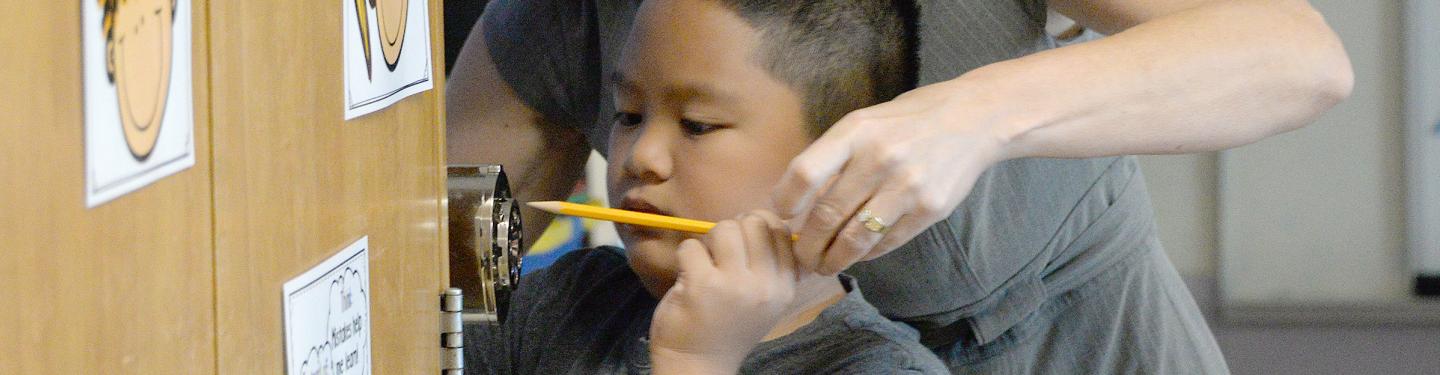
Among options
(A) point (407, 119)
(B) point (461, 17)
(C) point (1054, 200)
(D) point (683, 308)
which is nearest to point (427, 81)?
(A) point (407, 119)

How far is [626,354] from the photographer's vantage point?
992mm

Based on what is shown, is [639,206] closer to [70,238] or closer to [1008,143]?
[1008,143]

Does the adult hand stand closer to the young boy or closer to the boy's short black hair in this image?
the young boy

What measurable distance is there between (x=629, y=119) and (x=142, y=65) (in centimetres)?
62

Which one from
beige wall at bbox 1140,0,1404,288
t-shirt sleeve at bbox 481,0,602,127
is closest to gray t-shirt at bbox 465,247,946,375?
t-shirt sleeve at bbox 481,0,602,127

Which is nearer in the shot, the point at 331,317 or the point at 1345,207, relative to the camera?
the point at 331,317

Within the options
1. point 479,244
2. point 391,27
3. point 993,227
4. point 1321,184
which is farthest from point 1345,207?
point 391,27

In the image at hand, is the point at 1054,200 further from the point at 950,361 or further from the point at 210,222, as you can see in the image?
the point at 210,222

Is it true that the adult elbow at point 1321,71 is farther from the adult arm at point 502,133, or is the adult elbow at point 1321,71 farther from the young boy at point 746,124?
the adult arm at point 502,133

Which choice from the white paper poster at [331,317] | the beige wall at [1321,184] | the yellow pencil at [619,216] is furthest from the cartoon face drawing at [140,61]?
the beige wall at [1321,184]

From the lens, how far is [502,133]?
109 centimetres

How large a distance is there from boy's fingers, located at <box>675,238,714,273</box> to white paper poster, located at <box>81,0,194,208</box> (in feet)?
1.42

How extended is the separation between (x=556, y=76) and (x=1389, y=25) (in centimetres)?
202

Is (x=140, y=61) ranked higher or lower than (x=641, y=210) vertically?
higher
